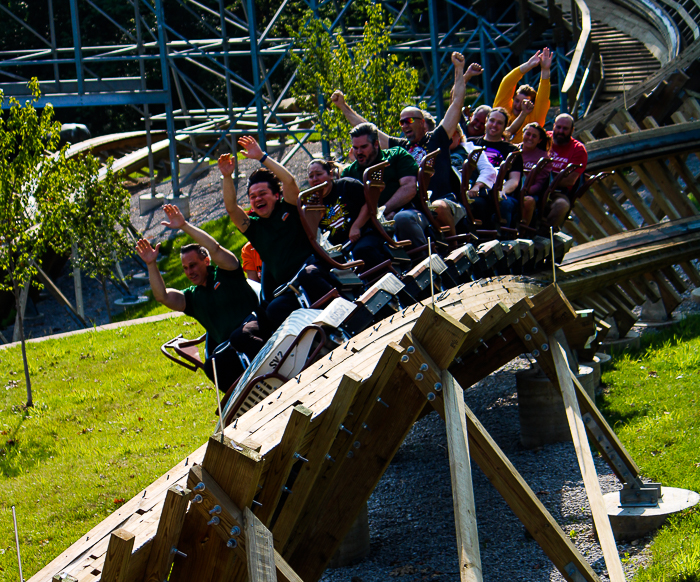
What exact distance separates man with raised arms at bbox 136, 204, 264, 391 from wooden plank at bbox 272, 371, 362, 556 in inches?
87.7

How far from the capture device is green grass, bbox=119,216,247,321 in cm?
1577

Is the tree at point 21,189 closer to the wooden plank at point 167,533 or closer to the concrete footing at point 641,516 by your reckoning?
the concrete footing at point 641,516

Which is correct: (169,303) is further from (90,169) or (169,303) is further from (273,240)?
(90,169)

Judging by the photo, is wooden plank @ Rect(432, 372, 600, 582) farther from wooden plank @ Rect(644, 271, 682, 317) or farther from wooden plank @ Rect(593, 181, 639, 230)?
wooden plank @ Rect(593, 181, 639, 230)

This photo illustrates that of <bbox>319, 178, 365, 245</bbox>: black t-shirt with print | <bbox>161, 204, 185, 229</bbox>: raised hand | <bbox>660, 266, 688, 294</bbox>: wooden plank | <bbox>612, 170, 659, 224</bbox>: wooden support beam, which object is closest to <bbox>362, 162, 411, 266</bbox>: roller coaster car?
<bbox>319, 178, 365, 245</bbox>: black t-shirt with print

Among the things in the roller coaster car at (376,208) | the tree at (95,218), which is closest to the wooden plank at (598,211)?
the roller coaster car at (376,208)

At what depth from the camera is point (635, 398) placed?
7594mm

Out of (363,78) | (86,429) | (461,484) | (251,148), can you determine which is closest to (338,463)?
(461,484)

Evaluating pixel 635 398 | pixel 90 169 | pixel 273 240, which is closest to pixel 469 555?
pixel 273 240

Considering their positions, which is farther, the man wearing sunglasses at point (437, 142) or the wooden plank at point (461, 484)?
the man wearing sunglasses at point (437, 142)

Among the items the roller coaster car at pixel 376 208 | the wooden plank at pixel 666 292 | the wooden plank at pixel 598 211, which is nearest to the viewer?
the roller coaster car at pixel 376 208

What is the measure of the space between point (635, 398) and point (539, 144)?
2.64m

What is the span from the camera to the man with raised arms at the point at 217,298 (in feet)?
18.8

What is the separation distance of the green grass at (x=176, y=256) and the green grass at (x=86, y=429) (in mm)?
3762
